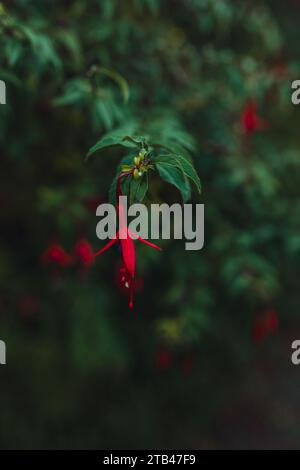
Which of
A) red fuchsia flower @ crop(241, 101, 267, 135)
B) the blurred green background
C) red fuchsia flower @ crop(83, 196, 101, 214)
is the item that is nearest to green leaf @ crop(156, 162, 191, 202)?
the blurred green background

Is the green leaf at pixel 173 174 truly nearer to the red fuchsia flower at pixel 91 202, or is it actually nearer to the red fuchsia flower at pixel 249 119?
the red fuchsia flower at pixel 91 202

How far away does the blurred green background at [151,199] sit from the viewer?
1.91m

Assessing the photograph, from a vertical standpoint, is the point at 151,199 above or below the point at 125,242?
above

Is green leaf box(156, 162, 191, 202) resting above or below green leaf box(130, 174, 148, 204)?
above

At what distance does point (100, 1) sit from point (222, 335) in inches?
108

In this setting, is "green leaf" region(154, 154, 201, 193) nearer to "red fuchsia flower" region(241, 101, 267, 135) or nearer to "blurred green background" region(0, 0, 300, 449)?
"blurred green background" region(0, 0, 300, 449)

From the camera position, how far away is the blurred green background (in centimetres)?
191

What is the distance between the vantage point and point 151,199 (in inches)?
42.8

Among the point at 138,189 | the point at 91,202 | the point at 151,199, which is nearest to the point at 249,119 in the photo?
the point at 91,202

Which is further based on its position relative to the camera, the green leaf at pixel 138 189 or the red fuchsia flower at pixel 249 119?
the red fuchsia flower at pixel 249 119

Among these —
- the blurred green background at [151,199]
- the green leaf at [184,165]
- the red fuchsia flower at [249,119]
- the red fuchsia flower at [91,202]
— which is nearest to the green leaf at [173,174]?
the green leaf at [184,165]

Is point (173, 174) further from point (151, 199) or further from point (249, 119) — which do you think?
point (249, 119)

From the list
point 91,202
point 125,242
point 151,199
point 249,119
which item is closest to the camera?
point 125,242

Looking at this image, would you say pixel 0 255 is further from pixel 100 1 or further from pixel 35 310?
pixel 100 1
